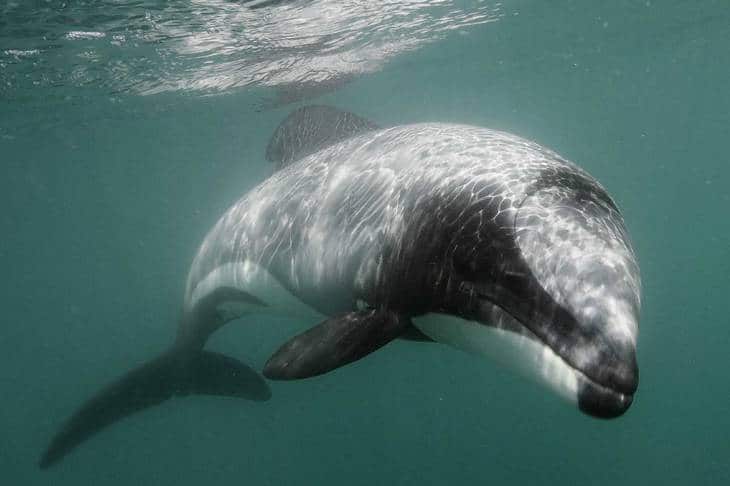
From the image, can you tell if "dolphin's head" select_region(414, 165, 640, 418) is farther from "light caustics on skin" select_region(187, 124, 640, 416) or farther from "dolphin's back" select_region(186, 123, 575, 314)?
"dolphin's back" select_region(186, 123, 575, 314)

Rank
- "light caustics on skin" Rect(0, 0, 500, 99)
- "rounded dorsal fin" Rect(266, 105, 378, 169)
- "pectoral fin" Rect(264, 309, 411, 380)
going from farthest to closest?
"light caustics on skin" Rect(0, 0, 500, 99)
"rounded dorsal fin" Rect(266, 105, 378, 169)
"pectoral fin" Rect(264, 309, 411, 380)

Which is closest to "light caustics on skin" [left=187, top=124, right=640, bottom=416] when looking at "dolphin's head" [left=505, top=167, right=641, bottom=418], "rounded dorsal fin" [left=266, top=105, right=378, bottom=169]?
"dolphin's head" [left=505, top=167, right=641, bottom=418]

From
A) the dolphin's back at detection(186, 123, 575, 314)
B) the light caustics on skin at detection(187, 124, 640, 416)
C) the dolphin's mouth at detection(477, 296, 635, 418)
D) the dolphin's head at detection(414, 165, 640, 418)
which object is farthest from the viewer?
the dolphin's back at detection(186, 123, 575, 314)

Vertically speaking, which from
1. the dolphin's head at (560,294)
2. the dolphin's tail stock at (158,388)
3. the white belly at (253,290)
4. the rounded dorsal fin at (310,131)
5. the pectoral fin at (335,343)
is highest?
the dolphin's head at (560,294)

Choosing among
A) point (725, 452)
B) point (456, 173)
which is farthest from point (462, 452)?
point (456, 173)

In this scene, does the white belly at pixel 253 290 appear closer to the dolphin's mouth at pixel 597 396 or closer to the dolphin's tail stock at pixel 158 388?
the dolphin's tail stock at pixel 158 388

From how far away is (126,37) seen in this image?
50.9ft

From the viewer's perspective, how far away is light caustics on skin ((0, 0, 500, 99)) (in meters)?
14.0

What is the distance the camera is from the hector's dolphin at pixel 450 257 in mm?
2906

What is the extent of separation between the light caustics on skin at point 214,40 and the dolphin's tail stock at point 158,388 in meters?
8.56

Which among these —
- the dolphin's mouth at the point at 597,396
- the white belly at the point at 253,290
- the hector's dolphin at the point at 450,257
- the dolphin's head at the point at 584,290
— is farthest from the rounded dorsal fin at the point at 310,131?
the dolphin's mouth at the point at 597,396

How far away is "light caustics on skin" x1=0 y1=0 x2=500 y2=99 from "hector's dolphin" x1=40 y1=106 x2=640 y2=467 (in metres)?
9.49

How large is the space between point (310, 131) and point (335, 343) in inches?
210

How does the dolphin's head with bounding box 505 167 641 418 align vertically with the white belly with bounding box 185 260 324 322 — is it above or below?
above
